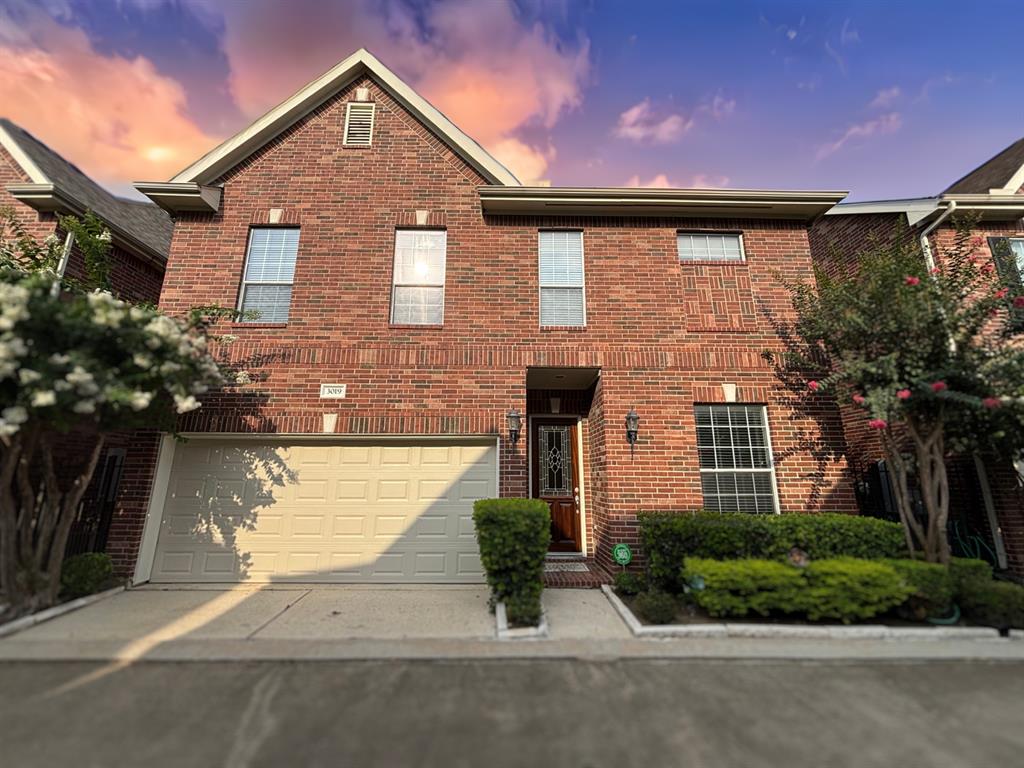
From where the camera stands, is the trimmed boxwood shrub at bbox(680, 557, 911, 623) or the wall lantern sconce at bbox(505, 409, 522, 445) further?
the wall lantern sconce at bbox(505, 409, 522, 445)

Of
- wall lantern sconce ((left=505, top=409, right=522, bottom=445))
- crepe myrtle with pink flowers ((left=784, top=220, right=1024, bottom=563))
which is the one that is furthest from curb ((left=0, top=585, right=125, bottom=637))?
crepe myrtle with pink flowers ((left=784, top=220, right=1024, bottom=563))

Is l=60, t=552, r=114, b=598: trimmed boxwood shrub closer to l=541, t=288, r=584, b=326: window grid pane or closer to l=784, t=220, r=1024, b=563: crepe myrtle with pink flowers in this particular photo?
l=541, t=288, r=584, b=326: window grid pane

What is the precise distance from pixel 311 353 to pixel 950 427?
9.92 metres

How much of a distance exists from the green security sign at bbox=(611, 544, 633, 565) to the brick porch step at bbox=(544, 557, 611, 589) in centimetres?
38

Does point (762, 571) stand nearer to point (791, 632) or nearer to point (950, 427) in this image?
point (791, 632)

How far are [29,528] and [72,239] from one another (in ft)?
19.2

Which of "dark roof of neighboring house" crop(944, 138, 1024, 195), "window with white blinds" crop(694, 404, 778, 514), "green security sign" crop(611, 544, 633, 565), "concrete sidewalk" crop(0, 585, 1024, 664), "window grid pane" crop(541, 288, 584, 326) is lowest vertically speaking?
"concrete sidewalk" crop(0, 585, 1024, 664)

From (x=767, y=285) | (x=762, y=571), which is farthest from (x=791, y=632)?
(x=767, y=285)

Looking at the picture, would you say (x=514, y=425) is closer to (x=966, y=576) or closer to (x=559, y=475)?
(x=559, y=475)

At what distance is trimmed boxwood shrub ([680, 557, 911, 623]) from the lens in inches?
187

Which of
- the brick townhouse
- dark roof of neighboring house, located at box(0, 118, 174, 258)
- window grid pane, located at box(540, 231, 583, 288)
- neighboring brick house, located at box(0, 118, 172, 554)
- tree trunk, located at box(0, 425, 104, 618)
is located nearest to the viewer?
tree trunk, located at box(0, 425, 104, 618)

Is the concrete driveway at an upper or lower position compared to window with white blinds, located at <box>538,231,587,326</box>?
lower

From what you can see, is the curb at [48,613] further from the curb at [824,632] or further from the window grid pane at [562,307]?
the window grid pane at [562,307]

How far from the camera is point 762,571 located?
488 cm
